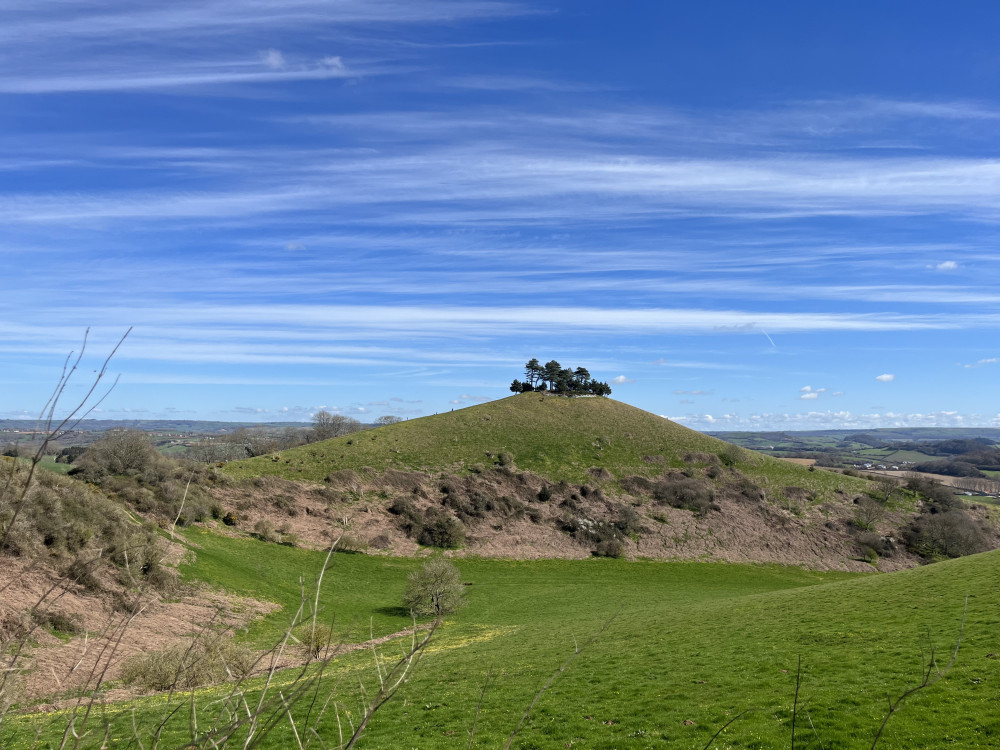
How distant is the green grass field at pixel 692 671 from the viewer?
17016 mm

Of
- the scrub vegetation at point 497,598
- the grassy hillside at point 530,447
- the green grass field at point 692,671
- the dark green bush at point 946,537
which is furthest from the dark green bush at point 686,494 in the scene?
the green grass field at point 692,671

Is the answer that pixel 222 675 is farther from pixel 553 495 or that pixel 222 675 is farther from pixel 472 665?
pixel 553 495

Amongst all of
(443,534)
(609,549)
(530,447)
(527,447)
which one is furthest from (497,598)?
(530,447)

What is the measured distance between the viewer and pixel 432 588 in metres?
48.6

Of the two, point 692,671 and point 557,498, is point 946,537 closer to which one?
point 557,498

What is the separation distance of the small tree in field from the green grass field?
1.90 meters

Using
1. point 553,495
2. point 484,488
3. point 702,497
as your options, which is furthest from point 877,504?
point 484,488

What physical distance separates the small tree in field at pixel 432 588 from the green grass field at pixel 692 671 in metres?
1.90

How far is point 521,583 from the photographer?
219 feet

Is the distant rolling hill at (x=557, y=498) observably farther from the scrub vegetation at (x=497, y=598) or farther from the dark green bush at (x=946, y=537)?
the dark green bush at (x=946, y=537)

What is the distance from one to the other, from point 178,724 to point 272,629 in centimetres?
2272

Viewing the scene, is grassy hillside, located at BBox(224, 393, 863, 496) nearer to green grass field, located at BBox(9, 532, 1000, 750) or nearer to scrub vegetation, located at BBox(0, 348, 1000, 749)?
scrub vegetation, located at BBox(0, 348, 1000, 749)

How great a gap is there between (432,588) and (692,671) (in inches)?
1100

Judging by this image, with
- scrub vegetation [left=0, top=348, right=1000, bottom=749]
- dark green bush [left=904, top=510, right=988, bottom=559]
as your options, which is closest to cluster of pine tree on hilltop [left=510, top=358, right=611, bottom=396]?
scrub vegetation [left=0, top=348, right=1000, bottom=749]
